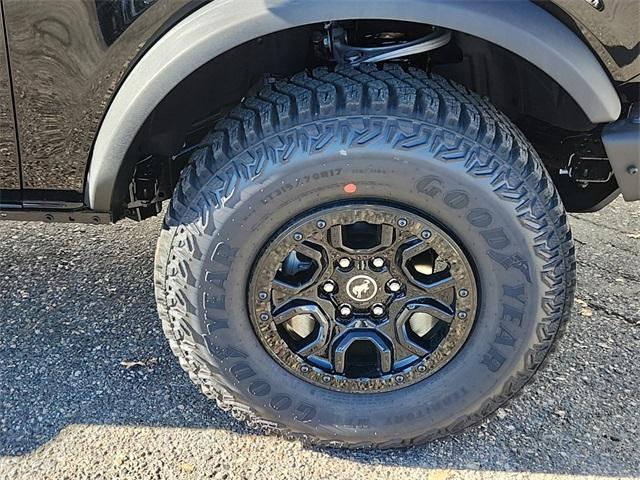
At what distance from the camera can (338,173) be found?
6.68ft

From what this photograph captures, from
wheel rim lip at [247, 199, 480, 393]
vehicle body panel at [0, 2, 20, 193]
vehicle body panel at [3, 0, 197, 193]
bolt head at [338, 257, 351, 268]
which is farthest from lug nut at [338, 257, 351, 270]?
vehicle body panel at [0, 2, 20, 193]

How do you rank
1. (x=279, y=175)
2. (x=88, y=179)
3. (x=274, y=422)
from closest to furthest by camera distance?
1. (x=279, y=175)
2. (x=88, y=179)
3. (x=274, y=422)

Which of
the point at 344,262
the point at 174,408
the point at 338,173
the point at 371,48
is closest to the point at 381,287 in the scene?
the point at 344,262

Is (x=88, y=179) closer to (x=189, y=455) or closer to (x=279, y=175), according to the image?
(x=279, y=175)

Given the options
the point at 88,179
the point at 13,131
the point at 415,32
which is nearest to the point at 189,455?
the point at 88,179

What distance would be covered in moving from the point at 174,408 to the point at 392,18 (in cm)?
157

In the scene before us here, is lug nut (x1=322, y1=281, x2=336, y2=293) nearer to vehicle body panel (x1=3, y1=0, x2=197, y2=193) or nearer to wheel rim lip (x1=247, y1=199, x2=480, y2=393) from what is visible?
wheel rim lip (x1=247, y1=199, x2=480, y2=393)

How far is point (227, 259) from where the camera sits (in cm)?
213

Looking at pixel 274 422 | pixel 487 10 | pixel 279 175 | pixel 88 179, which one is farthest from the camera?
pixel 274 422

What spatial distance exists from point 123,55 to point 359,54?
0.72 metres

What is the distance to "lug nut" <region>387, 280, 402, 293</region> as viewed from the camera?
222cm

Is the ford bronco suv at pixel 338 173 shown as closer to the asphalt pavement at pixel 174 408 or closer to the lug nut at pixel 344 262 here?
the lug nut at pixel 344 262

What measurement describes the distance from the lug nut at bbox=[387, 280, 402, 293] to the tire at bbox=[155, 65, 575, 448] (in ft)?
0.76

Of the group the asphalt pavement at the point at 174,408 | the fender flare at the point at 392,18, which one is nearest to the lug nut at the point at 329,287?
the asphalt pavement at the point at 174,408
